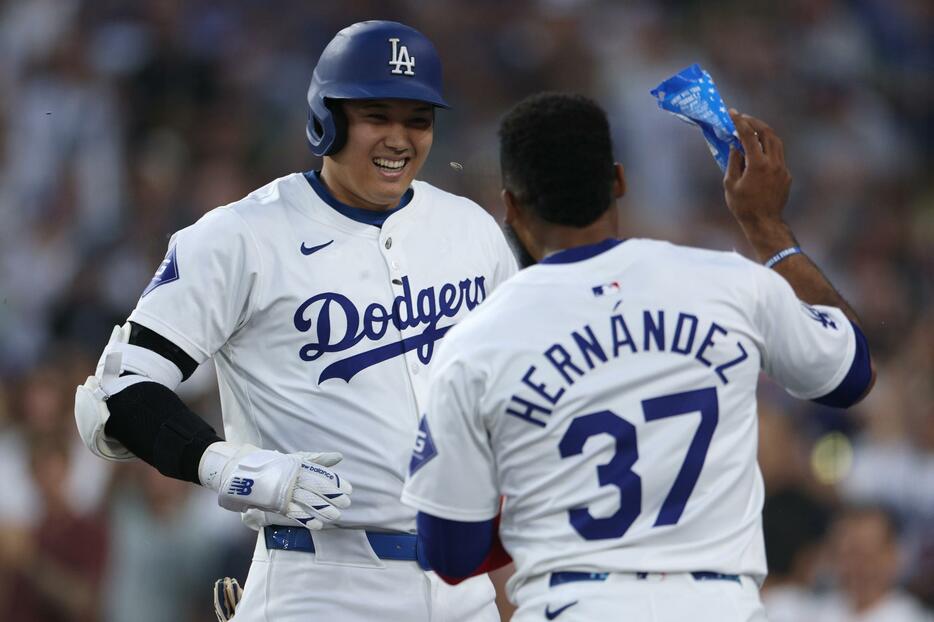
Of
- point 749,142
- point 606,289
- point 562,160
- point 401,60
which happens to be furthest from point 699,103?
point 401,60

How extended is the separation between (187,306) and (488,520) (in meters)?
1.12

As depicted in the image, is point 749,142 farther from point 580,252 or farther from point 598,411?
point 598,411

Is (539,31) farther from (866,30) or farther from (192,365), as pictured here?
(192,365)

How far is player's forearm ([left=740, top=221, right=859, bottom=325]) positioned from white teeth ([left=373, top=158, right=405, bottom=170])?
1009 millimetres

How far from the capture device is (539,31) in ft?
29.8

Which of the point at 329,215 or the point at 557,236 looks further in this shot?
the point at 329,215

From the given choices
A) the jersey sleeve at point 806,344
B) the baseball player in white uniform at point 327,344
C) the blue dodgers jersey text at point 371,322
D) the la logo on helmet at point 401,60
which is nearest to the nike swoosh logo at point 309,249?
the baseball player in white uniform at point 327,344

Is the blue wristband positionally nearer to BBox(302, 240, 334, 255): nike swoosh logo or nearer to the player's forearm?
the player's forearm

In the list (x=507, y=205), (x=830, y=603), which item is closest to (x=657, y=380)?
(x=507, y=205)

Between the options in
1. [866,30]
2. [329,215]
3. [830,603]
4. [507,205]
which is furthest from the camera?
[866,30]

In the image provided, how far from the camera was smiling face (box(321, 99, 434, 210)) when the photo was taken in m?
3.61

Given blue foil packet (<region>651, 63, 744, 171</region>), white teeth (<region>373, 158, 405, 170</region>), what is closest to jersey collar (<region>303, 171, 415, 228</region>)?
white teeth (<region>373, 158, 405, 170</region>)

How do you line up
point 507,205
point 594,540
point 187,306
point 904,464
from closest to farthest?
point 594,540 → point 507,205 → point 187,306 → point 904,464

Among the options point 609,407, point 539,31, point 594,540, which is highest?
point 539,31
